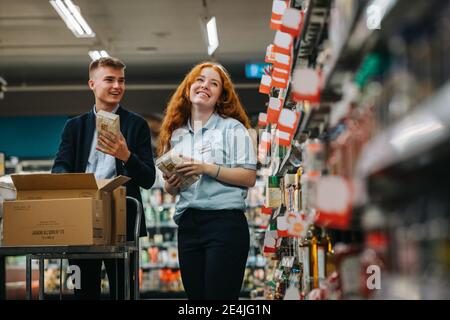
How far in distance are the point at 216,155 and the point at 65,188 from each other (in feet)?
2.44

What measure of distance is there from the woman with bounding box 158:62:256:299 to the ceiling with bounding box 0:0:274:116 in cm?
510

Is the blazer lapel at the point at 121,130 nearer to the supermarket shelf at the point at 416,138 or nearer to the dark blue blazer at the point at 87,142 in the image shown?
the dark blue blazer at the point at 87,142

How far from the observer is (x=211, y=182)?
3.25m

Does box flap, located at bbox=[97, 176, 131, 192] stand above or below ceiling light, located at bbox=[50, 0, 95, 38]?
below

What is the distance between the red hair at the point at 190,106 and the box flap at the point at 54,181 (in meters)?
0.40

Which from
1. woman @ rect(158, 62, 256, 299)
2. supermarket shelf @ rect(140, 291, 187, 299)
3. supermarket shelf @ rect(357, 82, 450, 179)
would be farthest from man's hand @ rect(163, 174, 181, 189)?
supermarket shelf @ rect(140, 291, 187, 299)

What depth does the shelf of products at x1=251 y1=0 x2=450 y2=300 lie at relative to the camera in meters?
1.54

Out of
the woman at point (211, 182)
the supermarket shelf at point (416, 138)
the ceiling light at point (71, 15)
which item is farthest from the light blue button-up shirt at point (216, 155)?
the ceiling light at point (71, 15)

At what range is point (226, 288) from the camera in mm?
3074

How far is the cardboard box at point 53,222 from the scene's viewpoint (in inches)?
131

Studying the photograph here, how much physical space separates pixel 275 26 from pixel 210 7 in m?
4.67

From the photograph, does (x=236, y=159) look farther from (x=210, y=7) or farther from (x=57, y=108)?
(x=57, y=108)

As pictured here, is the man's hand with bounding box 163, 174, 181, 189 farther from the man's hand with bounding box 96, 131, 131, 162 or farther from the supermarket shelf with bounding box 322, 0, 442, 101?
the supermarket shelf with bounding box 322, 0, 442, 101
